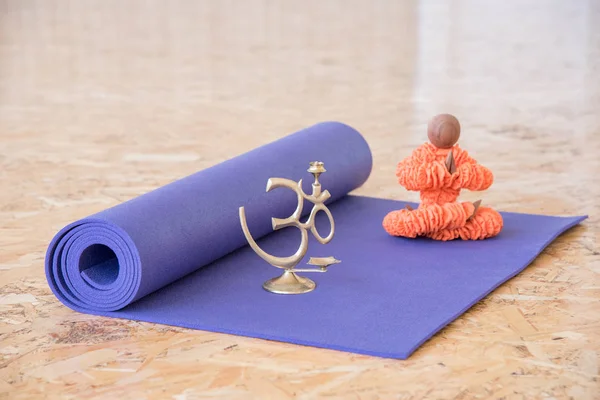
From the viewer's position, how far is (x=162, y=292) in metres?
2.34

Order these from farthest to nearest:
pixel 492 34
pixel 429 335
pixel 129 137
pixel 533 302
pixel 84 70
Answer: pixel 492 34 → pixel 84 70 → pixel 129 137 → pixel 533 302 → pixel 429 335

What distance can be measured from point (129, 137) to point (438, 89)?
→ 1.80 m

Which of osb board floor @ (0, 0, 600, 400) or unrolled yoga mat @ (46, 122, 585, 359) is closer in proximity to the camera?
osb board floor @ (0, 0, 600, 400)

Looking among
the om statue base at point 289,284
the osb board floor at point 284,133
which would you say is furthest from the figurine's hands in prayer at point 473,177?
the om statue base at point 289,284

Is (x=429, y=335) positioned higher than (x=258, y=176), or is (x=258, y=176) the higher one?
(x=258, y=176)

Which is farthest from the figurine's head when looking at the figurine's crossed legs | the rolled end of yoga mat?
the rolled end of yoga mat

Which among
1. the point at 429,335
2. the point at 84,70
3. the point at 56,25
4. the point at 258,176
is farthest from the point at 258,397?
the point at 56,25

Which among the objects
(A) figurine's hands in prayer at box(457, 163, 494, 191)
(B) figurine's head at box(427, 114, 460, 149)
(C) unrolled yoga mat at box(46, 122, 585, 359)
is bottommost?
(C) unrolled yoga mat at box(46, 122, 585, 359)

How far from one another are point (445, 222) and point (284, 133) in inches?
66.7

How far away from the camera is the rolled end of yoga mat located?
223 centimetres

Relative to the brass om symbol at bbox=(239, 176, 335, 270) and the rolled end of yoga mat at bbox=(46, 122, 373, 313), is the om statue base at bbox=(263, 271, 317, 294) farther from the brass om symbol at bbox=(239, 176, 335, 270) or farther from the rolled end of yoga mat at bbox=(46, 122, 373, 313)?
the rolled end of yoga mat at bbox=(46, 122, 373, 313)

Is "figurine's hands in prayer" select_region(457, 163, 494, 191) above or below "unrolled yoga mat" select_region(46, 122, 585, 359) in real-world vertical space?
above

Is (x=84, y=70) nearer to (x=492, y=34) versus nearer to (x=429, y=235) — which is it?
(x=492, y=34)

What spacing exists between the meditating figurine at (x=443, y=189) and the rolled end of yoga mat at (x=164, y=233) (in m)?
0.33
